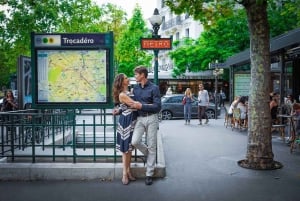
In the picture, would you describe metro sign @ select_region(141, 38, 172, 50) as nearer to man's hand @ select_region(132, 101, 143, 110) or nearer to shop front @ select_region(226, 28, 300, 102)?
shop front @ select_region(226, 28, 300, 102)

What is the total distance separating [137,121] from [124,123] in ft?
0.74

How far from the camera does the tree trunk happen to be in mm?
7539

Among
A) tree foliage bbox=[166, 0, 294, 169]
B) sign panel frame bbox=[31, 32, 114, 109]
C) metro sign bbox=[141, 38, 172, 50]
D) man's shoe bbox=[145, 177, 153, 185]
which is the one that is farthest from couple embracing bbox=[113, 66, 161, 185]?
metro sign bbox=[141, 38, 172, 50]

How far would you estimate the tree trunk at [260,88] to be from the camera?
7539 millimetres

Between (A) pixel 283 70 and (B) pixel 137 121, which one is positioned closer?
(B) pixel 137 121

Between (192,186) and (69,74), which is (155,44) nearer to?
(69,74)

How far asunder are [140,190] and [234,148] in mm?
4691

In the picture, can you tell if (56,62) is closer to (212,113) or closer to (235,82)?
(235,82)

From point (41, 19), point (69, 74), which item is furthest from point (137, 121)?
point (41, 19)

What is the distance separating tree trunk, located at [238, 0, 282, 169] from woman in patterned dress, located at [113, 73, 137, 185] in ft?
8.63

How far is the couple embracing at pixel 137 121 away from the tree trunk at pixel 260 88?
2278 millimetres

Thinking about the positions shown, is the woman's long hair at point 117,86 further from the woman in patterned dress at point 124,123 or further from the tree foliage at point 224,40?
the tree foliage at point 224,40

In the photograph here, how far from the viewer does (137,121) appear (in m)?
6.53

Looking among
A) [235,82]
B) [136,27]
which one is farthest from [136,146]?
[136,27]
